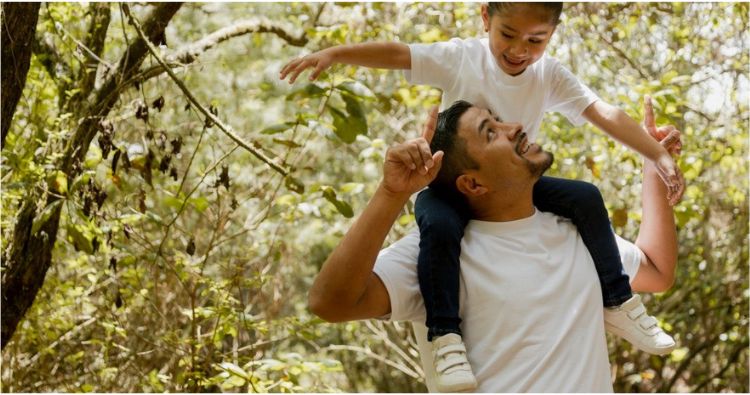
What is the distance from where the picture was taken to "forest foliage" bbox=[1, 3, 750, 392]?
9.58ft

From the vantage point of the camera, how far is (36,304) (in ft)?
11.9

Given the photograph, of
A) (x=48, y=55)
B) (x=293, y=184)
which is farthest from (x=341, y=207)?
(x=48, y=55)

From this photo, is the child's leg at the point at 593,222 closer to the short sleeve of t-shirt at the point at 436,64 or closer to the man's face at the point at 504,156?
the man's face at the point at 504,156

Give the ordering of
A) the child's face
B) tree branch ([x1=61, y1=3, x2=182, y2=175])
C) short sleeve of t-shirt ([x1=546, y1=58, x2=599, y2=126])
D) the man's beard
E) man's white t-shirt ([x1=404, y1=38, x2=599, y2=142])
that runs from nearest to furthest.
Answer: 1. the man's beard
2. the child's face
3. man's white t-shirt ([x1=404, y1=38, x2=599, y2=142])
4. short sleeve of t-shirt ([x1=546, y1=58, x2=599, y2=126])
5. tree branch ([x1=61, y1=3, x2=182, y2=175])

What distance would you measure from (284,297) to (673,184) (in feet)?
15.4

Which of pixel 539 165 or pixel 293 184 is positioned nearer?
pixel 539 165

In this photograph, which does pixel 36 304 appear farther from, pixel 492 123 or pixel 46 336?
pixel 492 123

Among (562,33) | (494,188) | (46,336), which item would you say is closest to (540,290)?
(494,188)

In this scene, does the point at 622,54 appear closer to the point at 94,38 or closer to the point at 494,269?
the point at 94,38

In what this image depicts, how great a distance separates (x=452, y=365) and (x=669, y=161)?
77cm

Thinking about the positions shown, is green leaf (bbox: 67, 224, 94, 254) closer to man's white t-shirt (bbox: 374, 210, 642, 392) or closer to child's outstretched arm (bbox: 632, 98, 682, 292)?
man's white t-shirt (bbox: 374, 210, 642, 392)

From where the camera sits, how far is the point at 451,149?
6.24ft

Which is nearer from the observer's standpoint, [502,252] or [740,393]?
[502,252]

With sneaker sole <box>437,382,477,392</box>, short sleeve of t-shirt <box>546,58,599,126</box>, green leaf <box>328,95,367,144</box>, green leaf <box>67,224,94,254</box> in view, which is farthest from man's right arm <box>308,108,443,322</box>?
green leaf <box>67,224,94,254</box>
